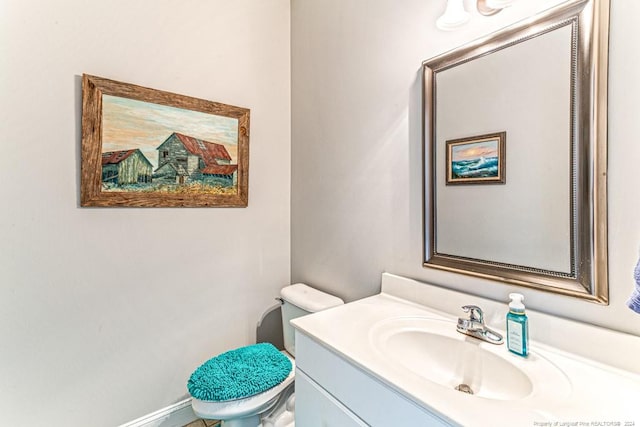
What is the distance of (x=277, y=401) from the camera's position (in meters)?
1.28

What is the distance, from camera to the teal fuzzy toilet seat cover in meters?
1.15

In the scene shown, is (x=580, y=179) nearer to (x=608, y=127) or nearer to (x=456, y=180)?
(x=608, y=127)

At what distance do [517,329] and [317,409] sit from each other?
628 millimetres

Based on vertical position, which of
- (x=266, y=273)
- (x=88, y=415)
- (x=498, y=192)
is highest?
(x=498, y=192)

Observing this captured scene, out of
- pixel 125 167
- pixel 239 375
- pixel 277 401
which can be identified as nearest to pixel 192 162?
pixel 125 167

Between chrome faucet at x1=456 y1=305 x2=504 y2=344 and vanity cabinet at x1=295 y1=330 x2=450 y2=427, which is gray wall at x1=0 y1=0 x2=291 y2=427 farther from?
chrome faucet at x1=456 y1=305 x2=504 y2=344

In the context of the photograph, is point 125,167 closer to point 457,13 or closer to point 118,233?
point 118,233

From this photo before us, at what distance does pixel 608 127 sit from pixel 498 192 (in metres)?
0.29

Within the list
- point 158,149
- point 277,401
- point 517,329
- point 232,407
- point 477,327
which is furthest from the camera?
point 158,149

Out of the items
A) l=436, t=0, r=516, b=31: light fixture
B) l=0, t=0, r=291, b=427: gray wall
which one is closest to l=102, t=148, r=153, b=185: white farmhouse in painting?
l=0, t=0, r=291, b=427: gray wall

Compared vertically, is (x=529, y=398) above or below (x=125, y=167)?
below

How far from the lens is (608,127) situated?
733 mm

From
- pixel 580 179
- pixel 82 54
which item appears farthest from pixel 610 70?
pixel 82 54

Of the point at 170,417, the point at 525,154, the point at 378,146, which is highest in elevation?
the point at 378,146
